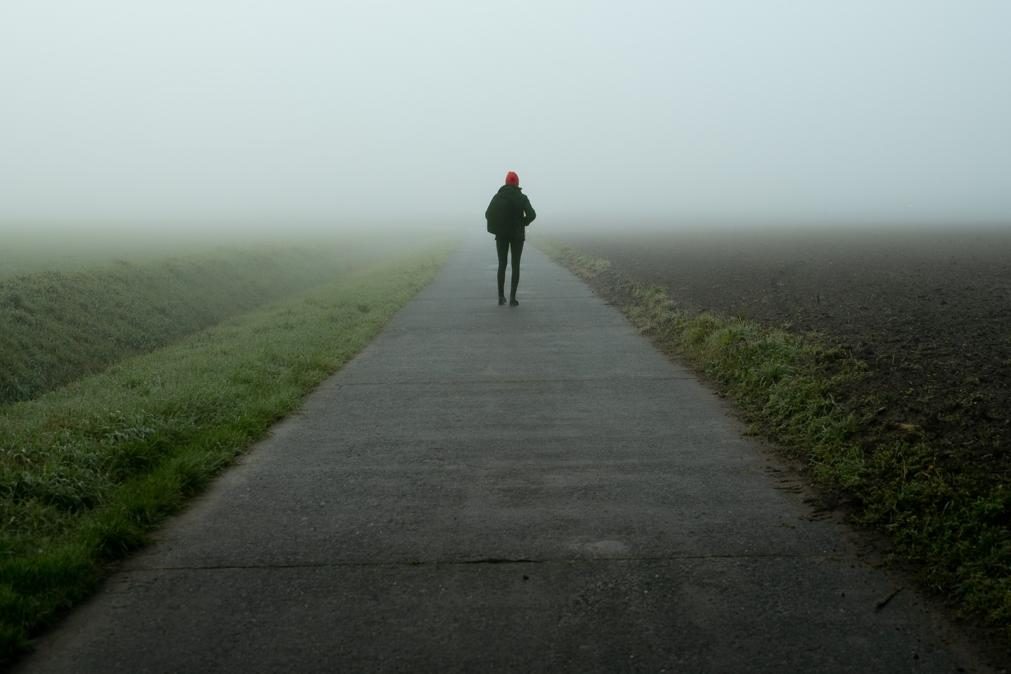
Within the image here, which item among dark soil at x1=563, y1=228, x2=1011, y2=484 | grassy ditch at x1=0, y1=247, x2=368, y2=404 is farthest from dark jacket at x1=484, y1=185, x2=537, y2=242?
grassy ditch at x1=0, y1=247, x2=368, y2=404

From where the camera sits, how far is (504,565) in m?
3.93

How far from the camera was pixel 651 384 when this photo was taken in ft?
26.0

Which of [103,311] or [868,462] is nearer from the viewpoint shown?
[868,462]

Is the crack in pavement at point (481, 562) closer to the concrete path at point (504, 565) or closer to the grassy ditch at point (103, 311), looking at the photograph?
the concrete path at point (504, 565)

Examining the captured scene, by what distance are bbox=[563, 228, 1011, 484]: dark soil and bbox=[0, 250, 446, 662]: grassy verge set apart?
446 cm

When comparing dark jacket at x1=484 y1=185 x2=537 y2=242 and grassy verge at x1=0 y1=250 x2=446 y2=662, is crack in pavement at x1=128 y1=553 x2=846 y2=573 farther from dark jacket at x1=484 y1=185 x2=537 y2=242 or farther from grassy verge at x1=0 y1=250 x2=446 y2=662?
dark jacket at x1=484 y1=185 x2=537 y2=242

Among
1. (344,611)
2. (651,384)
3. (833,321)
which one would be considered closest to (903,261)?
(833,321)

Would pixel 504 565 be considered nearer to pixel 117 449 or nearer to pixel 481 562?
pixel 481 562

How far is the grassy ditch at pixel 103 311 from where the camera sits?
435 inches

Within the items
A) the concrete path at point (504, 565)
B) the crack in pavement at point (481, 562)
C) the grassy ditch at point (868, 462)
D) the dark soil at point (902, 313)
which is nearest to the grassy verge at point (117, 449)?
the concrete path at point (504, 565)

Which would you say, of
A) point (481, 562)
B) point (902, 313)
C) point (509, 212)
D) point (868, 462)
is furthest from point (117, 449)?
point (902, 313)

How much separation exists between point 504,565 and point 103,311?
41.3 feet

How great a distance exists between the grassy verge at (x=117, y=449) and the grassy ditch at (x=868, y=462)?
3786 millimetres

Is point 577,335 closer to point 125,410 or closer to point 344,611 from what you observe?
point 125,410
